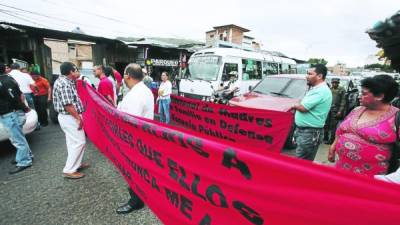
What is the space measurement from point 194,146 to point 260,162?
486 mm

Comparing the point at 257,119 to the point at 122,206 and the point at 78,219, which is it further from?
the point at 78,219

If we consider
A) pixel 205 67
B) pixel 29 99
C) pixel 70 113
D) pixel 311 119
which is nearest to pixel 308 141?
pixel 311 119

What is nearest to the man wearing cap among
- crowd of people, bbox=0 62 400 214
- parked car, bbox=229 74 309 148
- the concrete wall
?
crowd of people, bbox=0 62 400 214

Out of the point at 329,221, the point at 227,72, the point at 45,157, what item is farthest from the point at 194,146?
the point at 227,72

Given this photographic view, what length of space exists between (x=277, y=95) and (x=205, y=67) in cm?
469

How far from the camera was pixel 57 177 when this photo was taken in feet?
12.8

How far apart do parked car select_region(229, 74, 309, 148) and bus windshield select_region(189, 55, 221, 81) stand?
10.7ft

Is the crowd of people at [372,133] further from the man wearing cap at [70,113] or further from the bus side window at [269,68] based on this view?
the bus side window at [269,68]

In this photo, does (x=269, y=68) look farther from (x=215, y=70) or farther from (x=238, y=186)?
(x=238, y=186)

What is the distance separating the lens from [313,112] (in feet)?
10.4

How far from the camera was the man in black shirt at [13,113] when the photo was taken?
393 centimetres

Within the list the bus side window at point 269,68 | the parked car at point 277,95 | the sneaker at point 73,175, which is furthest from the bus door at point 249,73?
the sneaker at point 73,175

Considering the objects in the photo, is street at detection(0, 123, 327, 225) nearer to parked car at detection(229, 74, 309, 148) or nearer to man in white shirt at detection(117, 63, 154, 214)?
man in white shirt at detection(117, 63, 154, 214)

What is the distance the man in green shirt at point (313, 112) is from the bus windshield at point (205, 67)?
6.55 m
